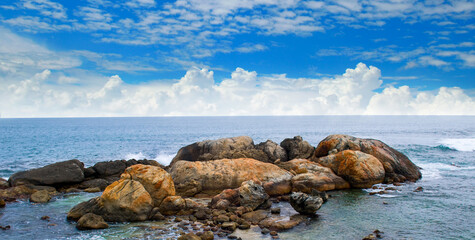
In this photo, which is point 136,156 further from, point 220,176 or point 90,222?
point 90,222

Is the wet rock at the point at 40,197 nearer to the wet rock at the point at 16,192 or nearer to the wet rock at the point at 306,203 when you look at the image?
the wet rock at the point at 16,192

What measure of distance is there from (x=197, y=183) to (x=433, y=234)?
579 inches

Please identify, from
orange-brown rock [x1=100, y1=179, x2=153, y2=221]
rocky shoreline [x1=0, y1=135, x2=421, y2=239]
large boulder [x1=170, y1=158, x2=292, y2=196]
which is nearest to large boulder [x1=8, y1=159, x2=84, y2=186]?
rocky shoreline [x1=0, y1=135, x2=421, y2=239]

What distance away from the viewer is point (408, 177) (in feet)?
93.9

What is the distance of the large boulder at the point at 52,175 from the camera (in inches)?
961

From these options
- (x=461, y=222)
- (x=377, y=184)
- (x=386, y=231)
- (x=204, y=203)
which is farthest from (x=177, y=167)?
(x=461, y=222)

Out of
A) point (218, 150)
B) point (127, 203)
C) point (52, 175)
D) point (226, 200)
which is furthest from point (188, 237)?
point (218, 150)

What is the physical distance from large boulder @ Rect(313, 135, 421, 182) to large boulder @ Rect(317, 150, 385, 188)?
1.64 metres

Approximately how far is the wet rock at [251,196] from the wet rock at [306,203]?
210cm

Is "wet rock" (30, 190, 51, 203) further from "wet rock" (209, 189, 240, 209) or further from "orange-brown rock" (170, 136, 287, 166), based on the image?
"orange-brown rock" (170, 136, 287, 166)

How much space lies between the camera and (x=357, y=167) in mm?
25859

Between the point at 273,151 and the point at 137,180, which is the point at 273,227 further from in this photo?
the point at 273,151

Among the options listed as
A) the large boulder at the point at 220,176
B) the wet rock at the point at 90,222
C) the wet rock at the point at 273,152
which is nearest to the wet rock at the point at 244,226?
the wet rock at the point at 90,222

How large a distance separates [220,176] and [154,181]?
579cm
